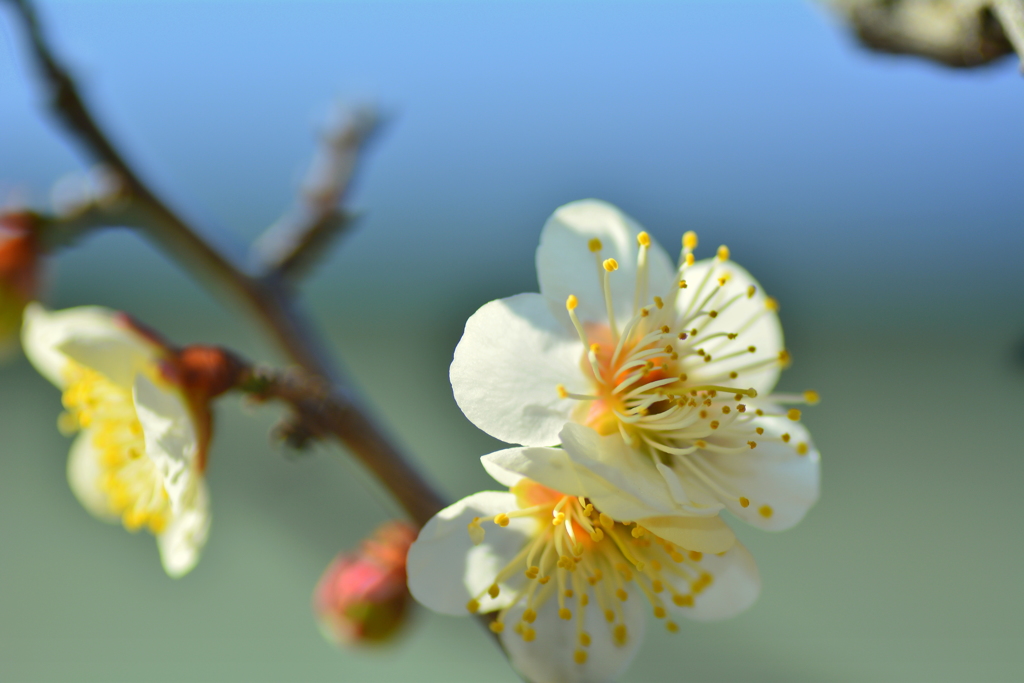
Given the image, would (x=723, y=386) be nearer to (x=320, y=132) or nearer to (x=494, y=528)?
(x=494, y=528)

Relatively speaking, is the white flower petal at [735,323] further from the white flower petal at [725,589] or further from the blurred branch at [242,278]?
the blurred branch at [242,278]

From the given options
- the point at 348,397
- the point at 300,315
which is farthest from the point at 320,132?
the point at 348,397

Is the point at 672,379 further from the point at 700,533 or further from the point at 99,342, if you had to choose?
the point at 99,342

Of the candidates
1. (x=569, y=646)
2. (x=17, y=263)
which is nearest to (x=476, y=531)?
(x=569, y=646)

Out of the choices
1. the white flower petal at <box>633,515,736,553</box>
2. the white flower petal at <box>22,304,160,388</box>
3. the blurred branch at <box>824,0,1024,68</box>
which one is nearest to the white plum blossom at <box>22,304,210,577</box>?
the white flower petal at <box>22,304,160,388</box>

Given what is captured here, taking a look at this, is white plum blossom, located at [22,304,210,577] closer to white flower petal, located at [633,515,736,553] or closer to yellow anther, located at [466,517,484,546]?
yellow anther, located at [466,517,484,546]

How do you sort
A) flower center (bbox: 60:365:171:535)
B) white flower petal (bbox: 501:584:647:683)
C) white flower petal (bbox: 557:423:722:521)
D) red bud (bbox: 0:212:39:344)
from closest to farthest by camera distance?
white flower petal (bbox: 557:423:722:521), white flower petal (bbox: 501:584:647:683), flower center (bbox: 60:365:171:535), red bud (bbox: 0:212:39:344)
